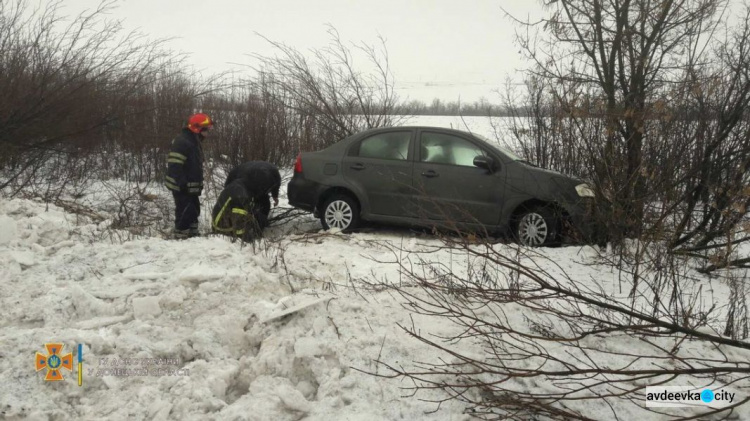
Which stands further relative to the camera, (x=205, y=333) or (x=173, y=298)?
(x=173, y=298)

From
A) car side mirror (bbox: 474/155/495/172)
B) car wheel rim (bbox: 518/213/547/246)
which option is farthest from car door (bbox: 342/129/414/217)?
car wheel rim (bbox: 518/213/547/246)

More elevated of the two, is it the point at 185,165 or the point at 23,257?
the point at 185,165

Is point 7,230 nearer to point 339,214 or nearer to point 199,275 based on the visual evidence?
point 199,275

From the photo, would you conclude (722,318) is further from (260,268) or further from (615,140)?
(260,268)

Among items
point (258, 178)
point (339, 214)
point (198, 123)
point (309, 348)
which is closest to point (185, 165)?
point (198, 123)

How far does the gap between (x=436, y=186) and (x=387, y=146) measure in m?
0.93

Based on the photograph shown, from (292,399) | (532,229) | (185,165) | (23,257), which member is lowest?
(292,399)

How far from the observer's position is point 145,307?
369 centimetres

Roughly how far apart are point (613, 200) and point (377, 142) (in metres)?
3.13

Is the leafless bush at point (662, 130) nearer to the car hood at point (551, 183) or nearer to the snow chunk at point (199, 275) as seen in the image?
the car hood at point (551, 183)

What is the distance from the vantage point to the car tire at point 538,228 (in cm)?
629

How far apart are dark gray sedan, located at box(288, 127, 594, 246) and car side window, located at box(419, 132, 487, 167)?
13 mm

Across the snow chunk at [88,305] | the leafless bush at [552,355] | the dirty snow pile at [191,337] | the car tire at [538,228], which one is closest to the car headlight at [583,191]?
the car tire at [538,228]

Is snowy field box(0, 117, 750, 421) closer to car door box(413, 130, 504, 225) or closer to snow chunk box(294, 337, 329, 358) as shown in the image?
snow chunk box(294, 337, 329, 358)
